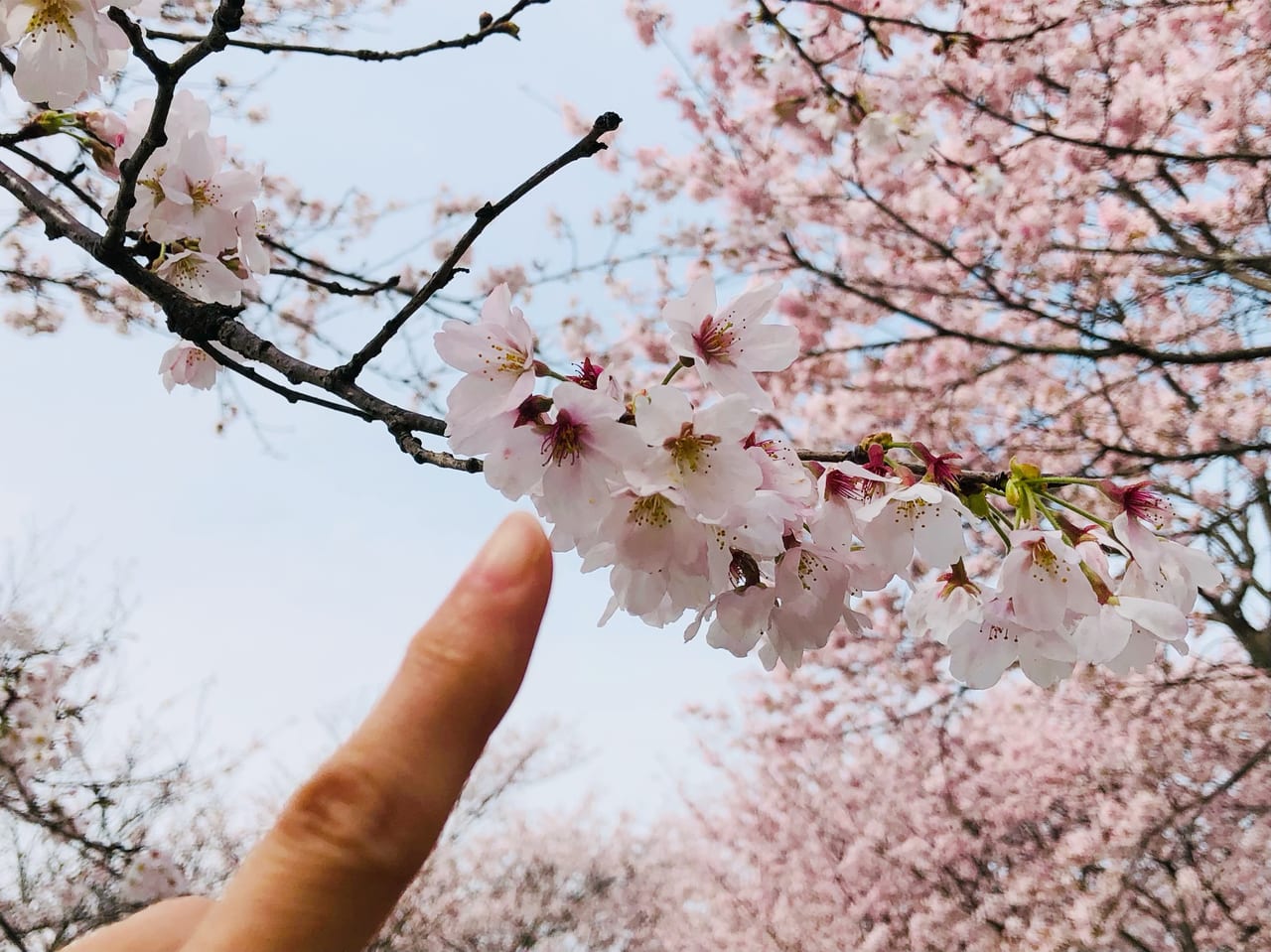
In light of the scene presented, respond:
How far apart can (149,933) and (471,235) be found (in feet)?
2.05

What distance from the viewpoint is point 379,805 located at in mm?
534

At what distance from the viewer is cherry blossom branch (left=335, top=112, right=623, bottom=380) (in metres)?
0.80

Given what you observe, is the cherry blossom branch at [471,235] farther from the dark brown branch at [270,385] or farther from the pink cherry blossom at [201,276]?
the pink cherry blossom at [201,276]

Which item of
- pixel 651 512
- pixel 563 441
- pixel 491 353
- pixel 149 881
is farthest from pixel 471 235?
pixel 149 881

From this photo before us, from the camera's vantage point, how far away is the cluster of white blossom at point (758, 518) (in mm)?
787

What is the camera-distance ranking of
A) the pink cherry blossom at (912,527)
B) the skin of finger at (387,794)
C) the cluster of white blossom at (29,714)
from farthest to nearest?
the cluster of white blossom at (29,714)
the pink cherry blossom at (912,527)
the skin of finger at (387,794)

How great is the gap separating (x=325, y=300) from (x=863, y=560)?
497 centimetres

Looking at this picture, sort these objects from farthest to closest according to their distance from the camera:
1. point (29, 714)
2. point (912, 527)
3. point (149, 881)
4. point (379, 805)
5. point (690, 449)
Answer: point (149, 881)
point (29, 714)
point (912, 527)
point (690, 449)
point (379, 805)

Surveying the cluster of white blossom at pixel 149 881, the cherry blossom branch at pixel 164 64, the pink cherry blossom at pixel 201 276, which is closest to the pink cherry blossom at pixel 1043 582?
the cherry blossom branch at pixel 164 64

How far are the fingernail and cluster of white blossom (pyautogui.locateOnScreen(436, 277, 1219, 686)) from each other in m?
0.14

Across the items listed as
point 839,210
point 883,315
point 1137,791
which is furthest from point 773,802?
point 839,210

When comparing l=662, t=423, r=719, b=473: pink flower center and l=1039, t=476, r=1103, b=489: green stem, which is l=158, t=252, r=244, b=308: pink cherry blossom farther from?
l=1039, t=476, r=1103, b=489: green stem

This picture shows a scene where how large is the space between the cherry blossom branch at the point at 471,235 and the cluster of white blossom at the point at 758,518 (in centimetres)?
5

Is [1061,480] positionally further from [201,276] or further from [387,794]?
[201,276]
